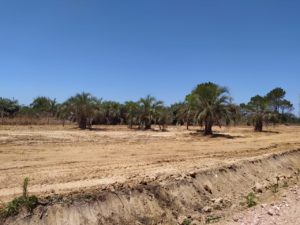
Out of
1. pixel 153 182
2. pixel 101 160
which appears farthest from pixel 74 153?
pixel 153 182

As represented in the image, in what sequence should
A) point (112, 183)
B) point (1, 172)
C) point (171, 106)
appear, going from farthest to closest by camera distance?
1. point (171, 106)
2. point (1, 172)
3. point (112, 183)

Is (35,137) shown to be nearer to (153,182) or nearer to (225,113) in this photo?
(153,182)

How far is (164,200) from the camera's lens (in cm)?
1246

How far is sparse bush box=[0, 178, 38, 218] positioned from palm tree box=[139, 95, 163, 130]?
41.3 meters

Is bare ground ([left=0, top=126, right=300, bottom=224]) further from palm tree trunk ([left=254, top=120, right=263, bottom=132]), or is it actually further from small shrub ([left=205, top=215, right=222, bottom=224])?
palm tree trunk ([left=254, top=120, right=263, bottom=132])

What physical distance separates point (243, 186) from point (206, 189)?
8.70 feet

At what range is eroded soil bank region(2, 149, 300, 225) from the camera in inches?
395

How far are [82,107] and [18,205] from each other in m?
39.4

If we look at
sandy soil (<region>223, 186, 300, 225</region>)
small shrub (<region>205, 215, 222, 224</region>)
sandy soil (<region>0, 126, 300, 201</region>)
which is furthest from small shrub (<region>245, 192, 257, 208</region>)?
sandy soil (<region>0, 126, 300, 201</region>)

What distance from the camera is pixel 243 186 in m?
16.5

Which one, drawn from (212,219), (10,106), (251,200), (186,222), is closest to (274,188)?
(251,200)

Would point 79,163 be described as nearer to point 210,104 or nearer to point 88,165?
point 88,165

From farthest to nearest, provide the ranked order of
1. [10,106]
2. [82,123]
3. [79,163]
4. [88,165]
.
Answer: [10,106] → [82,123] → [79,163] → [88,165]

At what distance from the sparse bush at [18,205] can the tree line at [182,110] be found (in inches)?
1139
